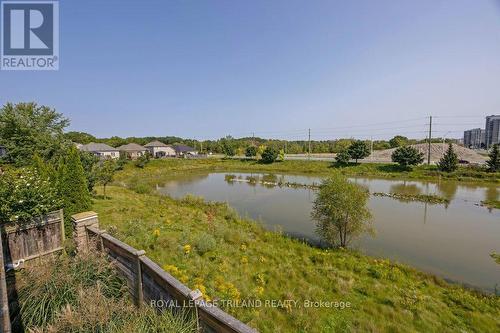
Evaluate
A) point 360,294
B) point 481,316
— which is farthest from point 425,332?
point 481,316

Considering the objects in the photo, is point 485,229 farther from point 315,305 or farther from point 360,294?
point 315,305

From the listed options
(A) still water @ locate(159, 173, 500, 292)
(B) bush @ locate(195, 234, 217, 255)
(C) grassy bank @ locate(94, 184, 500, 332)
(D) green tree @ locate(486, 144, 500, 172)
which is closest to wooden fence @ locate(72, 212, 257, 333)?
(C) grassy bank @ locate(94, 184, 500, 332)

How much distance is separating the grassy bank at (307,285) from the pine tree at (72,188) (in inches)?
59.7

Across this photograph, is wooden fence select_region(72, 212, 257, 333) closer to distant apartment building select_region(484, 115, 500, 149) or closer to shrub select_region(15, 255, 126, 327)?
shrub select_region(15, 255, 126, 327)

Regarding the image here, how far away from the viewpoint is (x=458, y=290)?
23.5ft

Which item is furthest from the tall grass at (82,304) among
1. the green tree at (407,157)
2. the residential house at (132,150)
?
the residential house at (132,150)

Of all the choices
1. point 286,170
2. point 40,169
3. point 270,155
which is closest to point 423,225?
point 40,169

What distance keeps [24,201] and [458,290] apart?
12.7 m

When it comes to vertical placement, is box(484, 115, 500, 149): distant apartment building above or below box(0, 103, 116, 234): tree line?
above

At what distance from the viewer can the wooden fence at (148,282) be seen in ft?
8.65

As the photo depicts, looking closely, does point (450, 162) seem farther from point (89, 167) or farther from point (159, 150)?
point (159, 150)

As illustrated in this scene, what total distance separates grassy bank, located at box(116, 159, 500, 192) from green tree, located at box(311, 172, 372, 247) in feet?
56.2

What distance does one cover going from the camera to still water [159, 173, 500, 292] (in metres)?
9.26

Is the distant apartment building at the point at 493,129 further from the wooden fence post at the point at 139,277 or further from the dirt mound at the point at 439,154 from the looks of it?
the wooden fence post at the point at 139,277
